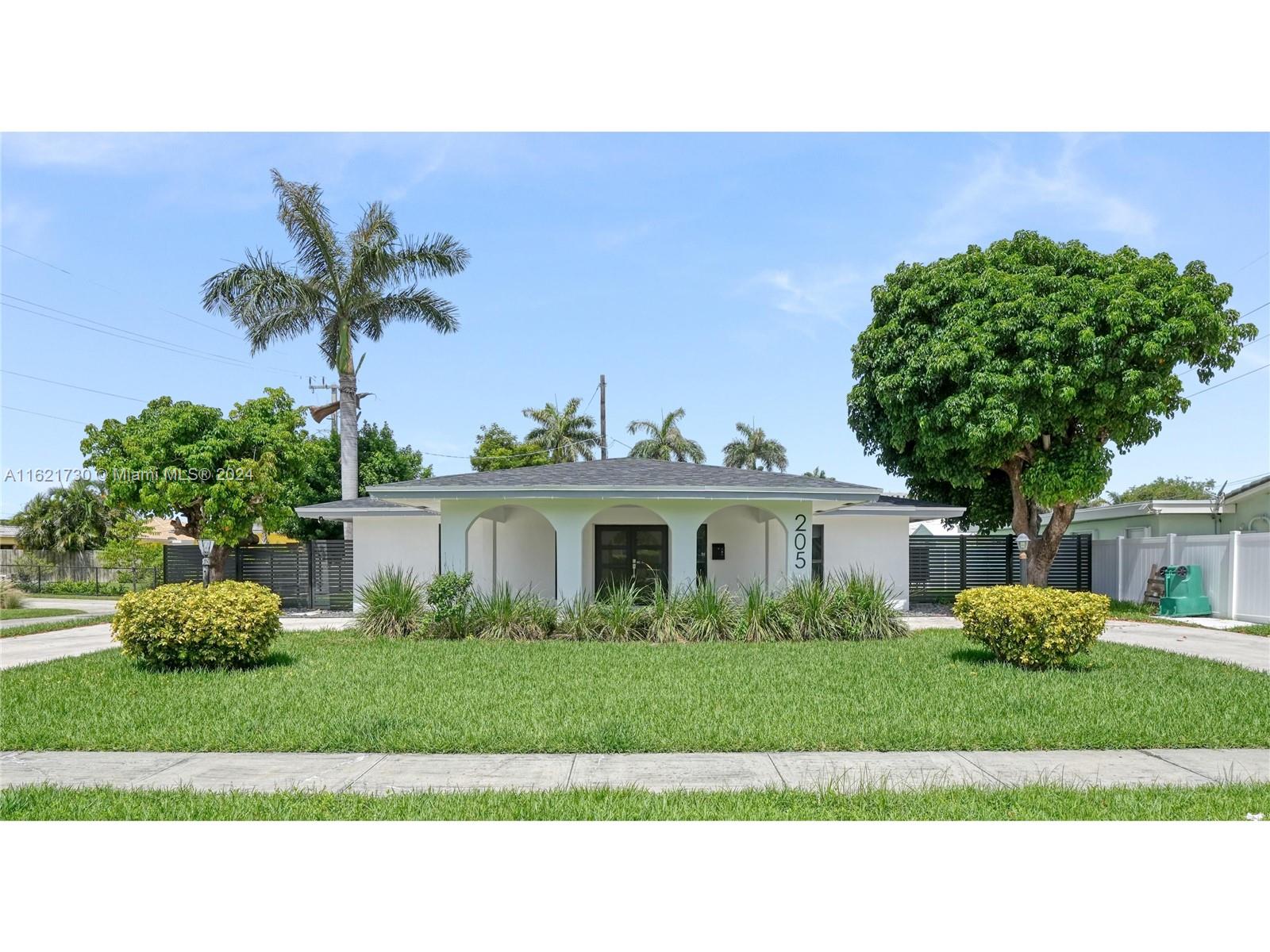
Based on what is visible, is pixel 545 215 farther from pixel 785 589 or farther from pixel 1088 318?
pixel 1088 318

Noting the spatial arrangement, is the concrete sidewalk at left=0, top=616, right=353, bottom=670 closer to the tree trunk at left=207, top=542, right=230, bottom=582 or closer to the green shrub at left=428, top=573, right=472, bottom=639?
the tree trunk at left=207, top=542, right=230, bottom=582

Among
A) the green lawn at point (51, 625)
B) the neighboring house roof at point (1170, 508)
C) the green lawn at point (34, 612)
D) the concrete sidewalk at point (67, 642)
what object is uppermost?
the neighboring house roof at point (1170, 508)

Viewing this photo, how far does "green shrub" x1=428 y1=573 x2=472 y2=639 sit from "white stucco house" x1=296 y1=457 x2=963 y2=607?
1.13 m

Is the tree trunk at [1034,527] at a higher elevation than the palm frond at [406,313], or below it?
below

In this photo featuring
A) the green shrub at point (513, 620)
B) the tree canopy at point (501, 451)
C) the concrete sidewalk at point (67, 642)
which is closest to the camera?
the concrete sidewalk at point (67, 642)

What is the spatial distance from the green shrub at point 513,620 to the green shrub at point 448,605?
0.17 metres

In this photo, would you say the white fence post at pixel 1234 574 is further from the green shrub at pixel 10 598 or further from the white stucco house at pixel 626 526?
the green shrub at pixel 10 598

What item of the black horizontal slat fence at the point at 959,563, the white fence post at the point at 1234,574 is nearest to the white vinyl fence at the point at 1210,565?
the white fence post at the point at 1234,574

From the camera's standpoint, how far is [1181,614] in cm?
2005

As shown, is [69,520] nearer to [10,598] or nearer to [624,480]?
[10,598]

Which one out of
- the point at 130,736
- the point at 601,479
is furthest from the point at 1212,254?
the point at 130,736

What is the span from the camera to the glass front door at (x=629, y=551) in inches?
838

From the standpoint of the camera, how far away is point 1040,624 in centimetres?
1129

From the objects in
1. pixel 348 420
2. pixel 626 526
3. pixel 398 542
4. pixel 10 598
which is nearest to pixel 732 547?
pixel 626 526
